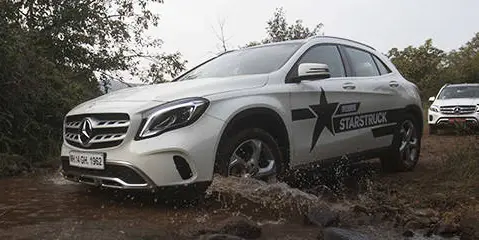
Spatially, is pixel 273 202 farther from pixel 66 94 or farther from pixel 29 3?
pixel 29 3

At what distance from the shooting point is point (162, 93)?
14.4 ft

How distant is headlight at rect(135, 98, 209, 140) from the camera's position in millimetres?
4047

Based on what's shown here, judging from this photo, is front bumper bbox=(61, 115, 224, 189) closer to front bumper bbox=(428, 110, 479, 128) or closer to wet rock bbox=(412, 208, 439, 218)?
wet rock bbox=(412, 208, 439, 218)

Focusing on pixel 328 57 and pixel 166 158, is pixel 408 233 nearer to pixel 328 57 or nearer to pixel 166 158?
pixel 166 158

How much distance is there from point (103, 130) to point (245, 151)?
121cm

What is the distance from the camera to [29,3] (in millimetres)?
10953

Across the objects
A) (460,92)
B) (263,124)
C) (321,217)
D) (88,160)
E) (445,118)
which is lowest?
(445,118)

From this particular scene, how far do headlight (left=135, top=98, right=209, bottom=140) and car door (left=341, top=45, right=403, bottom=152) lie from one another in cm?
222

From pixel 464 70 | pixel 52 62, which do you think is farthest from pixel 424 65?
pixel 52 62

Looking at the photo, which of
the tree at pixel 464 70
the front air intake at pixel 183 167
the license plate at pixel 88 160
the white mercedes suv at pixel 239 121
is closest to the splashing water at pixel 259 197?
the white mercedes suv at pixel 239 121

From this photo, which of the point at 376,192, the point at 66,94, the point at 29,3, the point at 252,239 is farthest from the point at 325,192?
the point at 29,3

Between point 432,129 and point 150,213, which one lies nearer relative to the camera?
A: point 150,213

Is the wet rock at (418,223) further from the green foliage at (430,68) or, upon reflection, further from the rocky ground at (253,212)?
the green foliage at (430,68)

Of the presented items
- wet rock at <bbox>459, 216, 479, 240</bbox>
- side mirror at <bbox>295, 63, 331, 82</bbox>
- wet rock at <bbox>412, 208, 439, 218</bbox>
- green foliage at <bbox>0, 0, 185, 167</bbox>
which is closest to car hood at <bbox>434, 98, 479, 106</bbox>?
green foliage at <bbox>0, 0, 185, 167</bbox>
